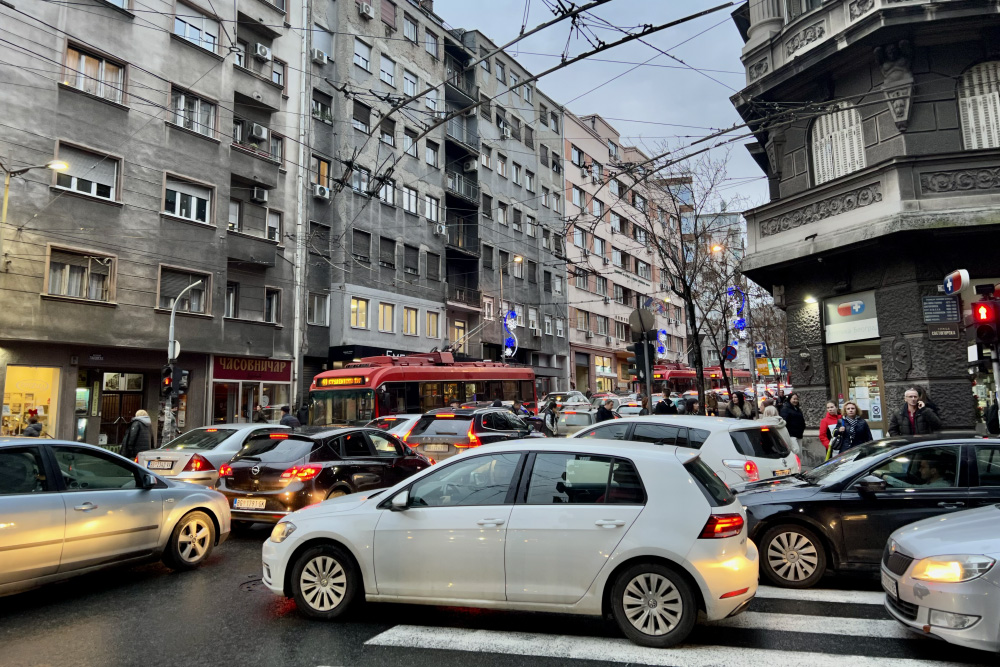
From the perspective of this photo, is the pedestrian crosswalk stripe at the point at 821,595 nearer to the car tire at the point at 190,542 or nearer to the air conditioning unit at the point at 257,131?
the car tire at the point at 190,542


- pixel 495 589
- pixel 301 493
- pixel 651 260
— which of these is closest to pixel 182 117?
pixel 301 493

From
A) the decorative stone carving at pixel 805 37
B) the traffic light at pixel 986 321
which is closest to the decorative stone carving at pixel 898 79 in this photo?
the decorative stone carving at pixel 805 37

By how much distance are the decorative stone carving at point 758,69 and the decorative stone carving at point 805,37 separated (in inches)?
25.2

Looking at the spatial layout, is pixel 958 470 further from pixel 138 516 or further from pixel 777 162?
pixel 777 162

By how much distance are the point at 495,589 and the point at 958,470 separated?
187 inches

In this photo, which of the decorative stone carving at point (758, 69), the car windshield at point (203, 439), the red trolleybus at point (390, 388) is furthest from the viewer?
the red trolleybus at point (390, 388)

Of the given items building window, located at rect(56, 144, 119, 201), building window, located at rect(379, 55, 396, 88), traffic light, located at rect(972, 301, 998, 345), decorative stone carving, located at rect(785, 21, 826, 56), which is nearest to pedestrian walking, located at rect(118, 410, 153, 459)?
building window, located at rect(56, 144, 119, 201)

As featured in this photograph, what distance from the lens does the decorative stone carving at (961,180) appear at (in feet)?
43.7

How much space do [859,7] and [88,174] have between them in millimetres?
21204

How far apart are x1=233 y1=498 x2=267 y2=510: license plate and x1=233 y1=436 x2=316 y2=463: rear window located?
52 centimetres

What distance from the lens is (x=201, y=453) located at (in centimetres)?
1100

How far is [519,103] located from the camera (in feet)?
155

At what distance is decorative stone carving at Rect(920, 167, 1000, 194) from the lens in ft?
43.7

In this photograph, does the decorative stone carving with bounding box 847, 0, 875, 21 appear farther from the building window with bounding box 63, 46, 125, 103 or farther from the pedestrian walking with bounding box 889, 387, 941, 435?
the building window with bounding box 63, 46, 125, 103
